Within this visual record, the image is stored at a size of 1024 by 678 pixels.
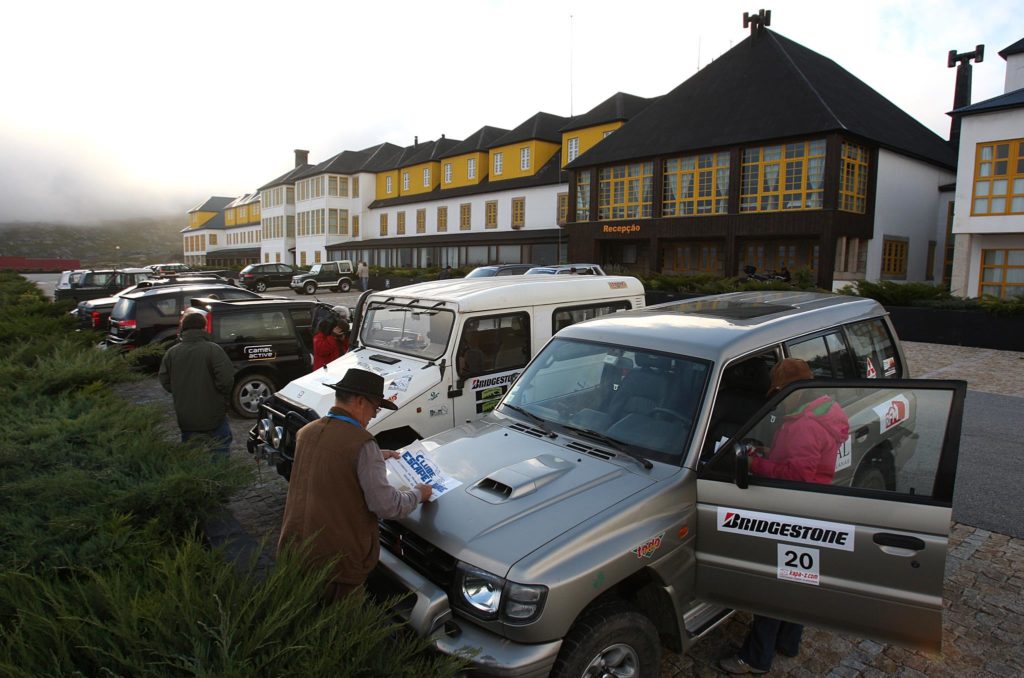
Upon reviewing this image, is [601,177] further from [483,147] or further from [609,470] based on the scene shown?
[609,470]

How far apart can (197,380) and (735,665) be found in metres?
5.15

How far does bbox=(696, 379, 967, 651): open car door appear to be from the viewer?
2885mm

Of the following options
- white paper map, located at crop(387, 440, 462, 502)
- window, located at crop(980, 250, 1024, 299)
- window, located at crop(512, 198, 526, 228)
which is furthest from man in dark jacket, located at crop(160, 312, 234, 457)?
window, located at crop(512, 198, 526, 228)

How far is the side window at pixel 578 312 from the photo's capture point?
696 cm

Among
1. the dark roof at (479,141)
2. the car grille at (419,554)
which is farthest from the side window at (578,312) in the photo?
the dark roof at (479,141)

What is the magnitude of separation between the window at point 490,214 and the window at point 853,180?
75.4ft

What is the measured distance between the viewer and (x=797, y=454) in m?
3.31

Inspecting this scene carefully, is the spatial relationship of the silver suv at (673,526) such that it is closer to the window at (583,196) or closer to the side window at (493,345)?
the side window at (493,345)

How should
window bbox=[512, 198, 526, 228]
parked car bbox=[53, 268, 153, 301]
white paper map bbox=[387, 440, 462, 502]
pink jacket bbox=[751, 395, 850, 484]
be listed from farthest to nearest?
window bbox=[512, 198, 526, 228] → parked car bbox=[53, 268, 153, 301] → white paper map bbox=[387, 440, 462, 502] → pink jacket bbox=[751, 395, 850, 484]

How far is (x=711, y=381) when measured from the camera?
3.74 meters

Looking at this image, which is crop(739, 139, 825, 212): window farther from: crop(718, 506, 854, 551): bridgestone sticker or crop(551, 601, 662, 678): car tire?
crop(551, 601, 662, 678): car tire

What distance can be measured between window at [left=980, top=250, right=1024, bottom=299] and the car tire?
26.7m

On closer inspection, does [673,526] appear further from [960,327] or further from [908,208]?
[908,208]

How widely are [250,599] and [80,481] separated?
1.75 metres
